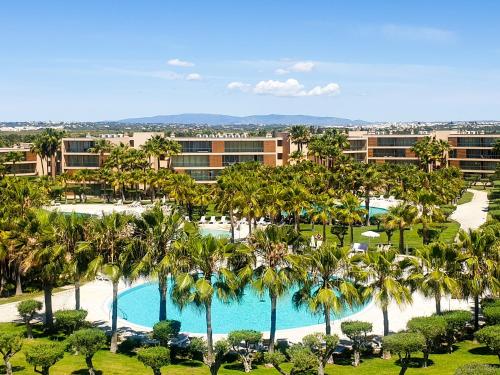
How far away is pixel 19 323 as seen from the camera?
3300 centimetres

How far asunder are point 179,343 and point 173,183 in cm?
4251

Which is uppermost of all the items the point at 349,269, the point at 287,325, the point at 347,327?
the point at 349,269

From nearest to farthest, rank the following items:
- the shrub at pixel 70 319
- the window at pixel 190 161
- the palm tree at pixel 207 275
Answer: the palm tree at pixel 207 275 < the shrub at pixel 70 319 < the window at pixel 190 161

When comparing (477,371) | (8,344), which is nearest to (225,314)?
(8,344)

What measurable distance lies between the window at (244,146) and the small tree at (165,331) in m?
75.9

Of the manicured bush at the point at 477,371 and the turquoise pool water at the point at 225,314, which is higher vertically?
the manicured bush at the point at 477,371

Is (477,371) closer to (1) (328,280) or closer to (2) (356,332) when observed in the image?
(1) (328,280)

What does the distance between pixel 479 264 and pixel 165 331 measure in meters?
16.7

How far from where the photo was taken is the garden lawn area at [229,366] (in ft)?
83.3

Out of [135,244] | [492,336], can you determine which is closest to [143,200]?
[135,244]

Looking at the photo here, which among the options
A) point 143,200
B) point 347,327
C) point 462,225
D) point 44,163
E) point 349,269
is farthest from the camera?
point 44,163

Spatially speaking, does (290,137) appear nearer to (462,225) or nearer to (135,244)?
(462,225)

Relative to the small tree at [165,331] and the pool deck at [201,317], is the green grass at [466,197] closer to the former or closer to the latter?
the pool deck at [201,317]

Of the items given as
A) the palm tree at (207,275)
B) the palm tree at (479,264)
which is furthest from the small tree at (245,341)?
the palm tree at (479,264)
